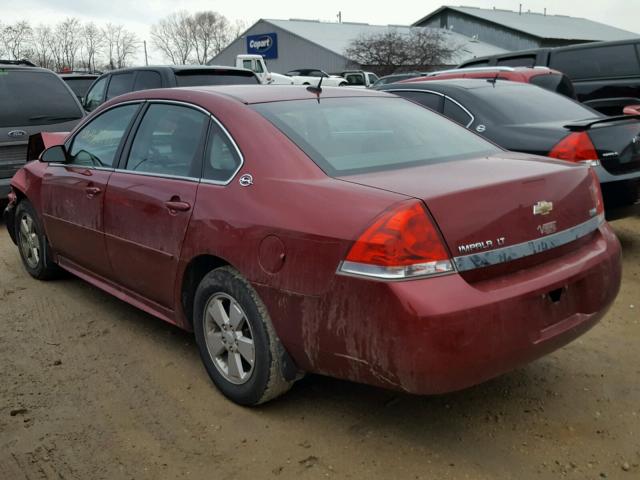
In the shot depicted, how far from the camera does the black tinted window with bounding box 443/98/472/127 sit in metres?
5.80

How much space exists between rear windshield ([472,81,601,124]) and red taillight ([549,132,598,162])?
65cm

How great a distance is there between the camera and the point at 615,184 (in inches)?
198

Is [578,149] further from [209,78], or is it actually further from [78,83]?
[78,83]

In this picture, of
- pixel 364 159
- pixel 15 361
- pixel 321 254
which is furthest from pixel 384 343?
pixel 15 361

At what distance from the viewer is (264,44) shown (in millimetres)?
52094

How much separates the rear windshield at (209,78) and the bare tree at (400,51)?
30.0 meters

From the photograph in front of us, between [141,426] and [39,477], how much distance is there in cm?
50

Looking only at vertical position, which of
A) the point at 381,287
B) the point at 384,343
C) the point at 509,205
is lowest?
the point at 384,343

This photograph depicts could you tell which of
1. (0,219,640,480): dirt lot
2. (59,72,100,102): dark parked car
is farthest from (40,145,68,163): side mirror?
(59,72,100,102): dark parked car

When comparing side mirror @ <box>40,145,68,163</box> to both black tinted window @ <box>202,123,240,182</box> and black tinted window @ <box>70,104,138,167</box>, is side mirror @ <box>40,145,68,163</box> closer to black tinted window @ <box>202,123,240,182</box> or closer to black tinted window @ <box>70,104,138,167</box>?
black tinted window @ <box>70,104,138,167</box>

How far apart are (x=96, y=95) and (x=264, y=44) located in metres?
43.2

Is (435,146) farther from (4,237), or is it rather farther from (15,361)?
(4,237)

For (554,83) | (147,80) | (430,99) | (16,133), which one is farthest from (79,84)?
(430,99)

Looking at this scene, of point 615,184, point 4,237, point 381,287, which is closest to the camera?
point 381,287
